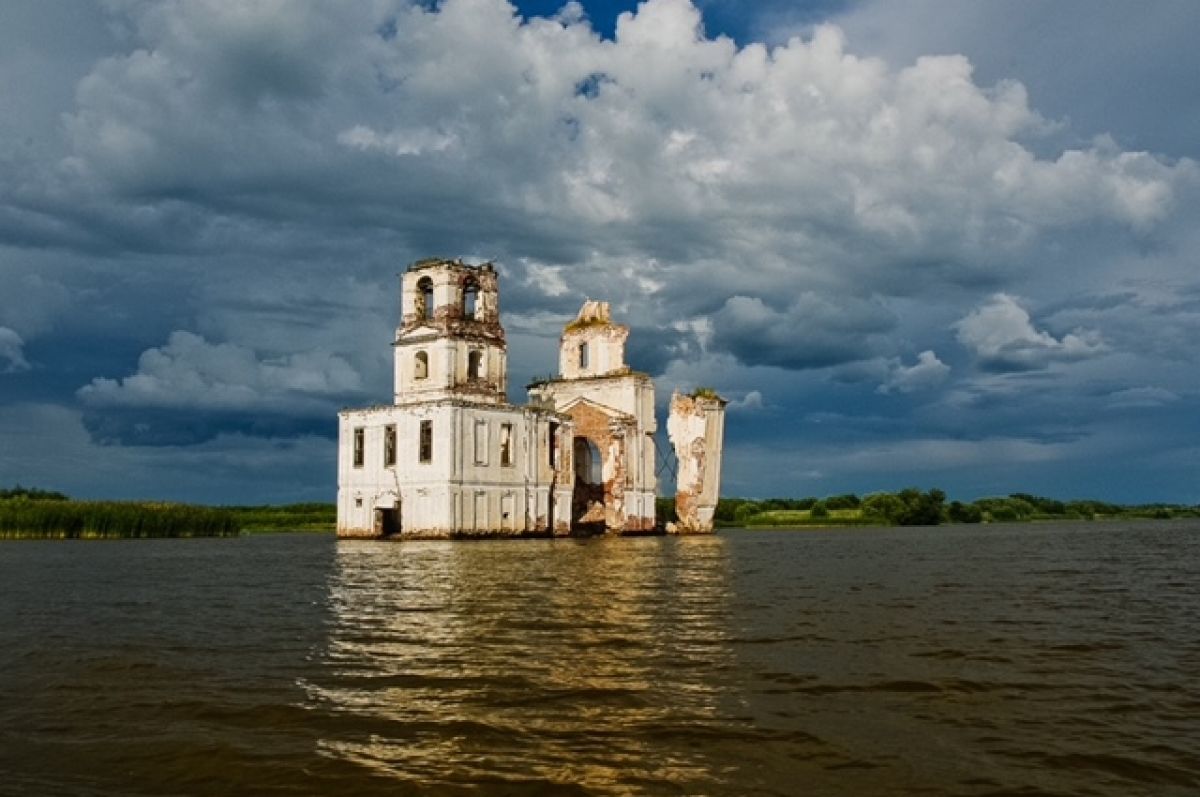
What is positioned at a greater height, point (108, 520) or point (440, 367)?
point (440, 367)

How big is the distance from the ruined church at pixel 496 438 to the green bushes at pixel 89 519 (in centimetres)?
1001

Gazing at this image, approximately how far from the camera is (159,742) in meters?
8.82

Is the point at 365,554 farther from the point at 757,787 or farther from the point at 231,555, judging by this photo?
the point at 757,787

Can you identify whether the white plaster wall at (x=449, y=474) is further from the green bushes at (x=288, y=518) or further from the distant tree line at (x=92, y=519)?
the green bushes at (x=288, y=518)

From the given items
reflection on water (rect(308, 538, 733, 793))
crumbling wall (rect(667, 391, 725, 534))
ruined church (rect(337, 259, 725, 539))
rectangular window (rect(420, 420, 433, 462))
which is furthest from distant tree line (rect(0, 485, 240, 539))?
reflection on water (rect(308, 538, 733, 793))

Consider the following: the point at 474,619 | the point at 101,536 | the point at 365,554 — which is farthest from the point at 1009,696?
the point at 101,536

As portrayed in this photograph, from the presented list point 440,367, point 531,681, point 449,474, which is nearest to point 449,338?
point 440,367

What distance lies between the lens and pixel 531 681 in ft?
37.3

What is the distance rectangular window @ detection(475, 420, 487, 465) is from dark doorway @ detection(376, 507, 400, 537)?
5876 mm

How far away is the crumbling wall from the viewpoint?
69062mm

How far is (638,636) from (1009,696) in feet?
19.4

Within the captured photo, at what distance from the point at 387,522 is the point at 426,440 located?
19.0 ft

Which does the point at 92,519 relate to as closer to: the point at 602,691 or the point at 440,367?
the point at 440,367

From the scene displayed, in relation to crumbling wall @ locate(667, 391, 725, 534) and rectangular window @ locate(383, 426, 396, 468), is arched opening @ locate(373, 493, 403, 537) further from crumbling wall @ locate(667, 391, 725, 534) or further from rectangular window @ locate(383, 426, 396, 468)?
crumbling wall @ locate(667, 391, 725, 534)
